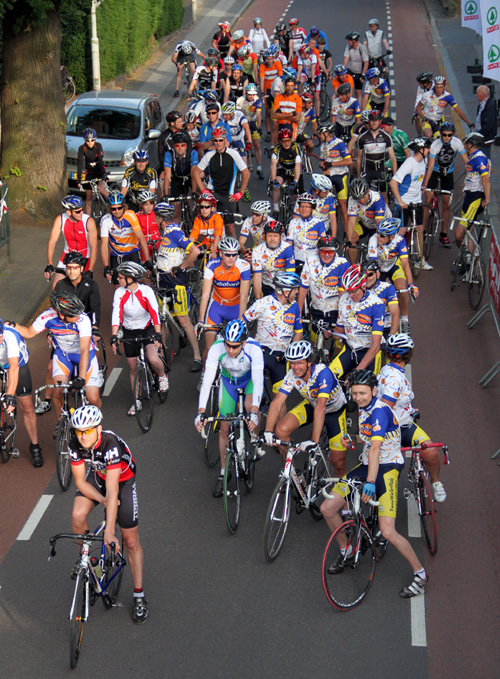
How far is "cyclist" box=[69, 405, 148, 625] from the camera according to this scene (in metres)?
7.79

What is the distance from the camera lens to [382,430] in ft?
27.9

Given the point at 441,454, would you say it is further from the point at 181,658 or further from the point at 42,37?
the point at 42,37

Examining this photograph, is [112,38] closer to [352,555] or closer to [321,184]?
[321,184]

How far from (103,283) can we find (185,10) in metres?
25.3

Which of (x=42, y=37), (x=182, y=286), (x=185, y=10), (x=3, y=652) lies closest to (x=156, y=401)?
(x=182, y=286)

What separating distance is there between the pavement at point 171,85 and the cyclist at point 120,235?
2.20m

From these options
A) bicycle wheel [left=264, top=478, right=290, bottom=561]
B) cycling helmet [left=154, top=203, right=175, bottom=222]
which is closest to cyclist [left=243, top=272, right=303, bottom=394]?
bicycle wheel [left=264, top=478, right=290, bottom=561]

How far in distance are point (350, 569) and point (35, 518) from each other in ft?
11.1

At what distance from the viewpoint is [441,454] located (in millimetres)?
11227

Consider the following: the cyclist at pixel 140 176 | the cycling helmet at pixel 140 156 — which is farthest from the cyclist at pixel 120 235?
the cycling helmet at pixel 140 156

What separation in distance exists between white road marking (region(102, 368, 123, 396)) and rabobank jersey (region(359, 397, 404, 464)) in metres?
4.88

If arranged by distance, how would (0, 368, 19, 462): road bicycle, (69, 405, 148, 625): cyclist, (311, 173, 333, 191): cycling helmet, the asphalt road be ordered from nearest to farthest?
(69, 405, 148, 625): cyclist, the asphalt road, (0, 368, 19, 462): road bicycle, (311, 173, 333, 191): cycling helmet

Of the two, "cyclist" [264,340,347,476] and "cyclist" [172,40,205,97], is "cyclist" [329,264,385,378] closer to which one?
"cyclist" [264,340,347,476]

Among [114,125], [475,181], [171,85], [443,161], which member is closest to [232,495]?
[475,181]
